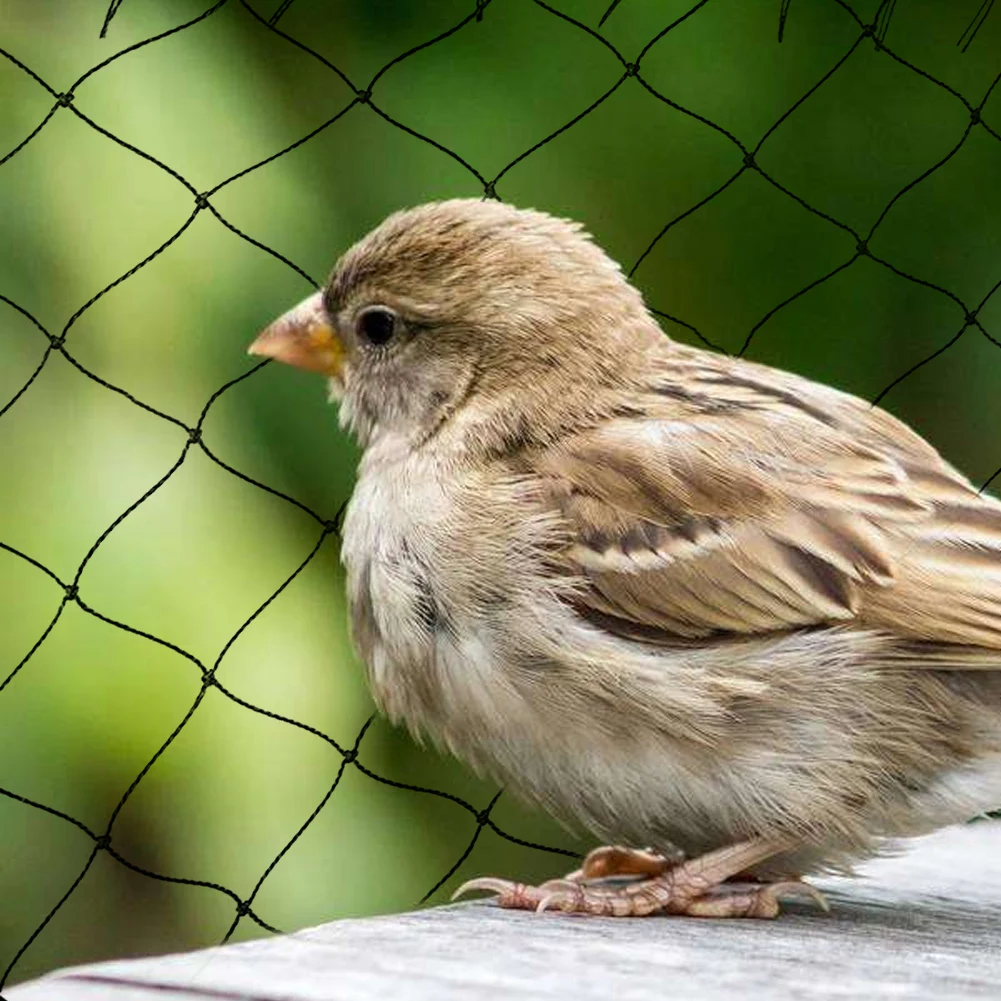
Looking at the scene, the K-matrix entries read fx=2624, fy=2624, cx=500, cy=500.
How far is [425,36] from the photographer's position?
3.58m

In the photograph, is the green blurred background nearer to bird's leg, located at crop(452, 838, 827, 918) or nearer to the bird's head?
the bird's head

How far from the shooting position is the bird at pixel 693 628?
238cm

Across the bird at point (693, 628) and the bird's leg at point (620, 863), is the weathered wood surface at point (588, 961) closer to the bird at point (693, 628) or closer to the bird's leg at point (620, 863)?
the bird at point (693, 628)

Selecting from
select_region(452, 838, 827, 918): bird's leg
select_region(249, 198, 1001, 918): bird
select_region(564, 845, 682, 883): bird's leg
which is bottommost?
select_region(564, 845, 682, 883): bird's leg

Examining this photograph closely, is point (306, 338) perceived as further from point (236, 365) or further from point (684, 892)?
point (684, 892)

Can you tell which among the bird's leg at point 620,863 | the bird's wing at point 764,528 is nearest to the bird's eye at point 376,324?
the bird's wing at point 764,528

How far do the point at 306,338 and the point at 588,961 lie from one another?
101cm

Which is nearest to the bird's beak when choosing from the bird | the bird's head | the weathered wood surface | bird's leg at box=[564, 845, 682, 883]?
the bird's head

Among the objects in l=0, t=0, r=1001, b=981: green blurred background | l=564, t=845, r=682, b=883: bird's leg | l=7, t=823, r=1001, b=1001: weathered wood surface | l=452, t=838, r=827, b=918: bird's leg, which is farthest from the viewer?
l=0, t=0, r=1001, b=981: green blurred background

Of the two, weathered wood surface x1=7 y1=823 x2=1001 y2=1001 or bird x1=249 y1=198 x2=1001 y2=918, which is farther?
bird x1=249 y1=198 x2=1001 y2=918

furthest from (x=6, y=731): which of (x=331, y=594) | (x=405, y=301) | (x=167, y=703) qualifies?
(x=405, y=301)

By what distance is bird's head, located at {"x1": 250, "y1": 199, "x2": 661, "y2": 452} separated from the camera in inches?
105

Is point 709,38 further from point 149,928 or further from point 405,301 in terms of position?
point 149,928

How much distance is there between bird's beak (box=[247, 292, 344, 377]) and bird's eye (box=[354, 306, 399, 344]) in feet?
0.12
